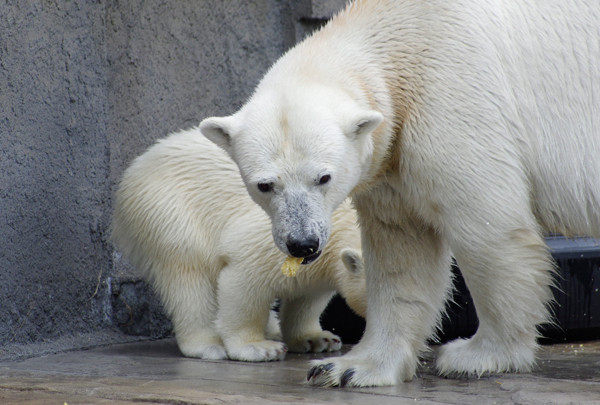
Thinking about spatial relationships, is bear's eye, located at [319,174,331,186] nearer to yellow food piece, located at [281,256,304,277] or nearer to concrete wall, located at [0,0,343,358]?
yellow food piece, located at [281,256,304,277]

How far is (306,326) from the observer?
180 inches

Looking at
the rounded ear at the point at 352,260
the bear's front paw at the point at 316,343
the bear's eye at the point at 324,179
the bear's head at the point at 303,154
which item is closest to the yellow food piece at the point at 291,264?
the bear's head at the point at 303,154

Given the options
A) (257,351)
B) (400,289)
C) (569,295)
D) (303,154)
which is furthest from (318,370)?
(569,295)

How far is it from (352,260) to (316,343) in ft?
1.94

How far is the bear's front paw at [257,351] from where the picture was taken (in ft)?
13.3

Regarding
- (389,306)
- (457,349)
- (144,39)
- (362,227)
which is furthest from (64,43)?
(457,349)

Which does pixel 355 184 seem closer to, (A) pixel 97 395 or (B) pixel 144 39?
(A) pixel 97 395

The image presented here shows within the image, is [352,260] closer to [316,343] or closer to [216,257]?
[316,343]

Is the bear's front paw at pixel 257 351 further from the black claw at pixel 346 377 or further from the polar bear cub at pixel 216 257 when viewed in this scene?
the black claw at pixel 346 377

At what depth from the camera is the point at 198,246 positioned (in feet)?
14.2

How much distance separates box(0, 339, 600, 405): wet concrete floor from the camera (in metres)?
2.81

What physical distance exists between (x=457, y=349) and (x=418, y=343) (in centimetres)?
15

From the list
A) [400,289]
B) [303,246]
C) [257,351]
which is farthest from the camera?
[257,351]

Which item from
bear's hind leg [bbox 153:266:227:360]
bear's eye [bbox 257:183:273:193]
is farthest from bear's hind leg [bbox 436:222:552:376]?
bear's hind leg [bbox 153:266:227:360]
